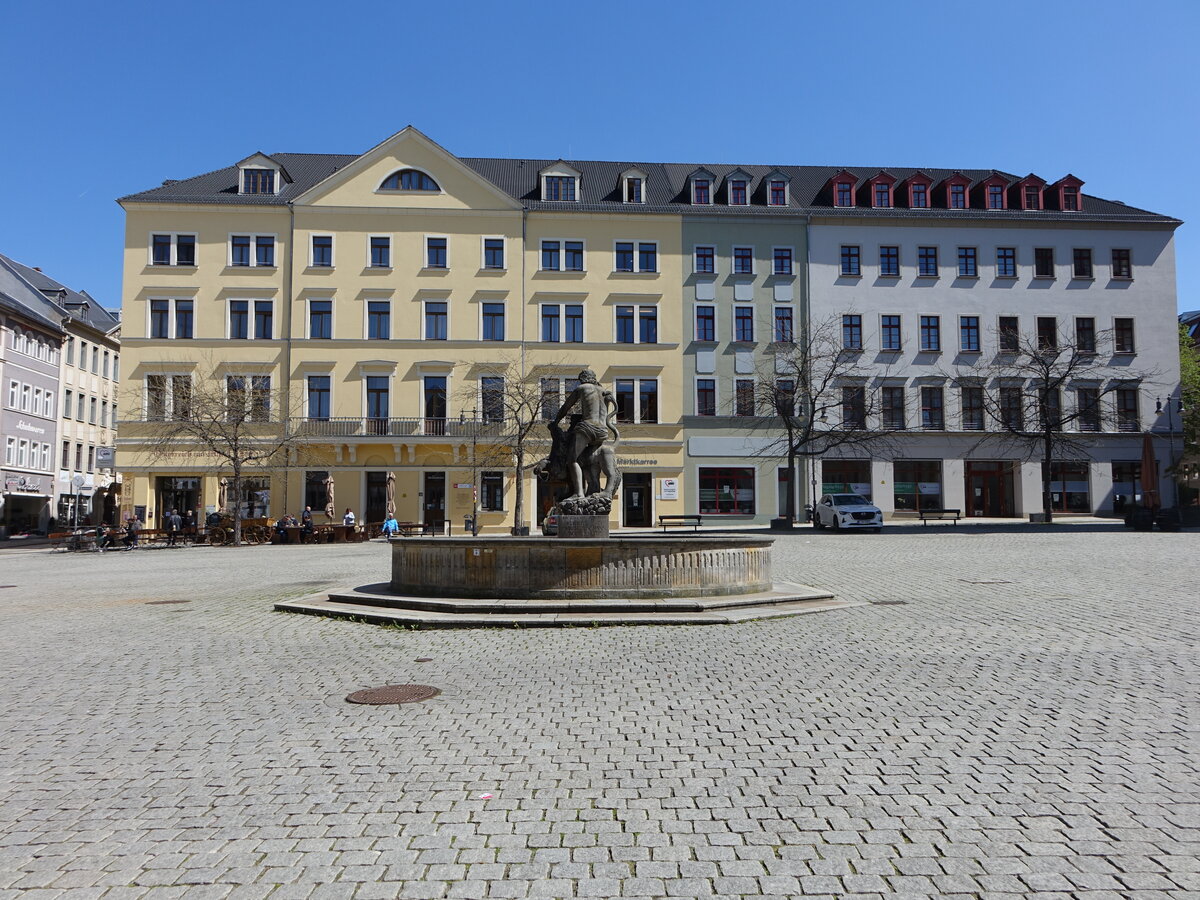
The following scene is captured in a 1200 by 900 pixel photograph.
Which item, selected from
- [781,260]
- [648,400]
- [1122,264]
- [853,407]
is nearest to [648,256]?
[781,260]

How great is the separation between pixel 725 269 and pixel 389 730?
40.8 m

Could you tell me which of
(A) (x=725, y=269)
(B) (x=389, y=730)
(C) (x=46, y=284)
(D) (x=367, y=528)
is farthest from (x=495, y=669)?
(C) (x=46, y=284)

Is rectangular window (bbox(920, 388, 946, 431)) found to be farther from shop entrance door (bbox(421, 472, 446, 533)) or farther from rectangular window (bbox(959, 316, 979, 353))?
shop entrance door (bbox(421, 472, 446, 533))

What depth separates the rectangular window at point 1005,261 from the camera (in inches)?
1785

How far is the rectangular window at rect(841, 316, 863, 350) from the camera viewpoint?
4453cm

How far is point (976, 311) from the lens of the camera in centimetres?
4503

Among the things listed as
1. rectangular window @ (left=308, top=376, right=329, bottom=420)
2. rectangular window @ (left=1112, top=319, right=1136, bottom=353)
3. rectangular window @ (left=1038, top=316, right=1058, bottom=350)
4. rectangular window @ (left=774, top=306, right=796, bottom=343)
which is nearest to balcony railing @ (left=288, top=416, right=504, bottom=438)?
rectangular window @ (left=308, top=376, right=329, bottom=420)

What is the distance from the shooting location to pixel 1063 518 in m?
42.4

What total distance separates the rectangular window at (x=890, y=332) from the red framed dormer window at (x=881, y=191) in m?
6.23

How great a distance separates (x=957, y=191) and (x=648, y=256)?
54.6 feet

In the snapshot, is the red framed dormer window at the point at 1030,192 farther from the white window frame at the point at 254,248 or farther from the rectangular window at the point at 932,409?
the white window frame at the point at 254,248

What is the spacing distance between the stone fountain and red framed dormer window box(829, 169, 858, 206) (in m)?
37.9

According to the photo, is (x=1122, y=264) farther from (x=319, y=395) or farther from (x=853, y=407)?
(x=319, y=395)

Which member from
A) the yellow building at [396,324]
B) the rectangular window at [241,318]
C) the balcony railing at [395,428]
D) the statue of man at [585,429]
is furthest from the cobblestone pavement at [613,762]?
the rectangular window at [241,318]
